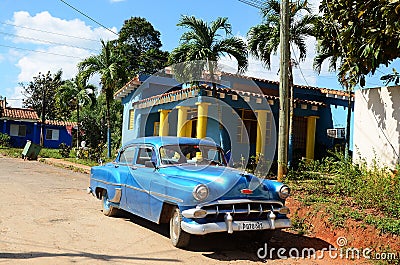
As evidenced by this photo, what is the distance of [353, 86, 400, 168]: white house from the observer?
10.6m

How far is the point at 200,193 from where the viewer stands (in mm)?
5805

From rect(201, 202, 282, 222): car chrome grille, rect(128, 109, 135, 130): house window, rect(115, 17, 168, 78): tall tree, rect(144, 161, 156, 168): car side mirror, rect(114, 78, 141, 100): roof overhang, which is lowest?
rect(201, 202, 282, 222): car chrome grille

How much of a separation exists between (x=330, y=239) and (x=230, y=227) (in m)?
2.28

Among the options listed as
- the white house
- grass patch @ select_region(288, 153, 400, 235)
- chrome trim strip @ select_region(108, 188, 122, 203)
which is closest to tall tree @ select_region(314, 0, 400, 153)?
the white house

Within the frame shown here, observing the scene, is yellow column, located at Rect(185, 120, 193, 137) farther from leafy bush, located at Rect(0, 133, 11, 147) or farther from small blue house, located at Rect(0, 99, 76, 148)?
small blue house, located at Rect(0, 99, 76, 148)

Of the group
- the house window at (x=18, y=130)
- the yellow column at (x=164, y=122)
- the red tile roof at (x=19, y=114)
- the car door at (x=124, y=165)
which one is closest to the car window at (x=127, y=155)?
the car door at (x=124, y=165)

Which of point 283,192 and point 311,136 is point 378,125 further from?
point 311,136

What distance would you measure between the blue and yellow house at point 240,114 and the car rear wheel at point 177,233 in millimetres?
8305

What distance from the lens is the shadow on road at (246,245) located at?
6098mm

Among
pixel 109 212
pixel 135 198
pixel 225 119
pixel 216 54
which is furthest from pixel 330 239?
pixel 225 119

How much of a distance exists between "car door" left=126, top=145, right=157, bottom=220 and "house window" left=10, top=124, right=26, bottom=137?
34.9 m

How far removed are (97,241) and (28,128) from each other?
36.3 metres

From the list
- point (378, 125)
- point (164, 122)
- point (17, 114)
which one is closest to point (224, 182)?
point (378, 125)

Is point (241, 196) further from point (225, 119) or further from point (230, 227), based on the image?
point (225, 119)
